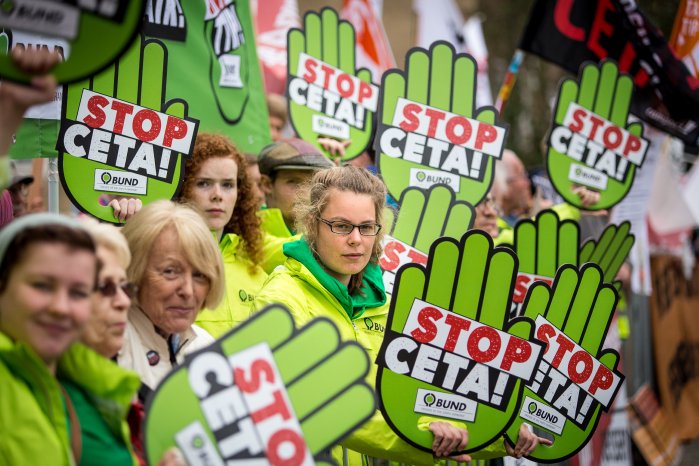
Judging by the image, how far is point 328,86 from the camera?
611 cm

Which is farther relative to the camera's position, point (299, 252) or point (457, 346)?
point (299, 252)

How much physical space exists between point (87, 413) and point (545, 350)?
1.82 metres

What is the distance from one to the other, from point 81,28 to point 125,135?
1828 mm

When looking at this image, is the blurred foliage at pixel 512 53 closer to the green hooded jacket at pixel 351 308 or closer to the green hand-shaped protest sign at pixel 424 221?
the green hand-shaped protest sign at pixel 424 221

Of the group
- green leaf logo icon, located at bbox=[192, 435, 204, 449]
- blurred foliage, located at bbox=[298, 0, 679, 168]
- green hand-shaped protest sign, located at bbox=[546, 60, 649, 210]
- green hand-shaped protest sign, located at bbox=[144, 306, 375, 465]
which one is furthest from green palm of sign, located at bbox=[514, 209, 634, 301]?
blurred foliage, located at bbox=[298, 0, 679, 168]

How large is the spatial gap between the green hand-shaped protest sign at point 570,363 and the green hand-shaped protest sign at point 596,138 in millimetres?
1908

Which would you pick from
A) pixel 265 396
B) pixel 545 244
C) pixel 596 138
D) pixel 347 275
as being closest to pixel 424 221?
pixel 545 244

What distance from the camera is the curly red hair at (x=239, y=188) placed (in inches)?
176

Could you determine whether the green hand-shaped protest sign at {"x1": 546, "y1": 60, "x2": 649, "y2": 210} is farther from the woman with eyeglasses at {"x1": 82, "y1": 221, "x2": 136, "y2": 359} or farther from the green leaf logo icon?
the green leaf logo icon

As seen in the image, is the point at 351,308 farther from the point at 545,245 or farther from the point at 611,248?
the point at 611,248

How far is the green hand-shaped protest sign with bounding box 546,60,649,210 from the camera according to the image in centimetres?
576

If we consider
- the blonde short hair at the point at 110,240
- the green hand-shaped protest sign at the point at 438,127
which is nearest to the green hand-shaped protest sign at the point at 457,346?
the blonde short hair at the point at 110,240

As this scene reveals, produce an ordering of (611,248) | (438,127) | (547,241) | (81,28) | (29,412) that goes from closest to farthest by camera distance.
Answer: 1. (29,412)
2. (81,28)
3. (547,241)
4. (611,248)
5. (438,127)

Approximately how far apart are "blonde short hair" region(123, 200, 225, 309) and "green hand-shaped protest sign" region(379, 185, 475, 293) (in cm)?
165
